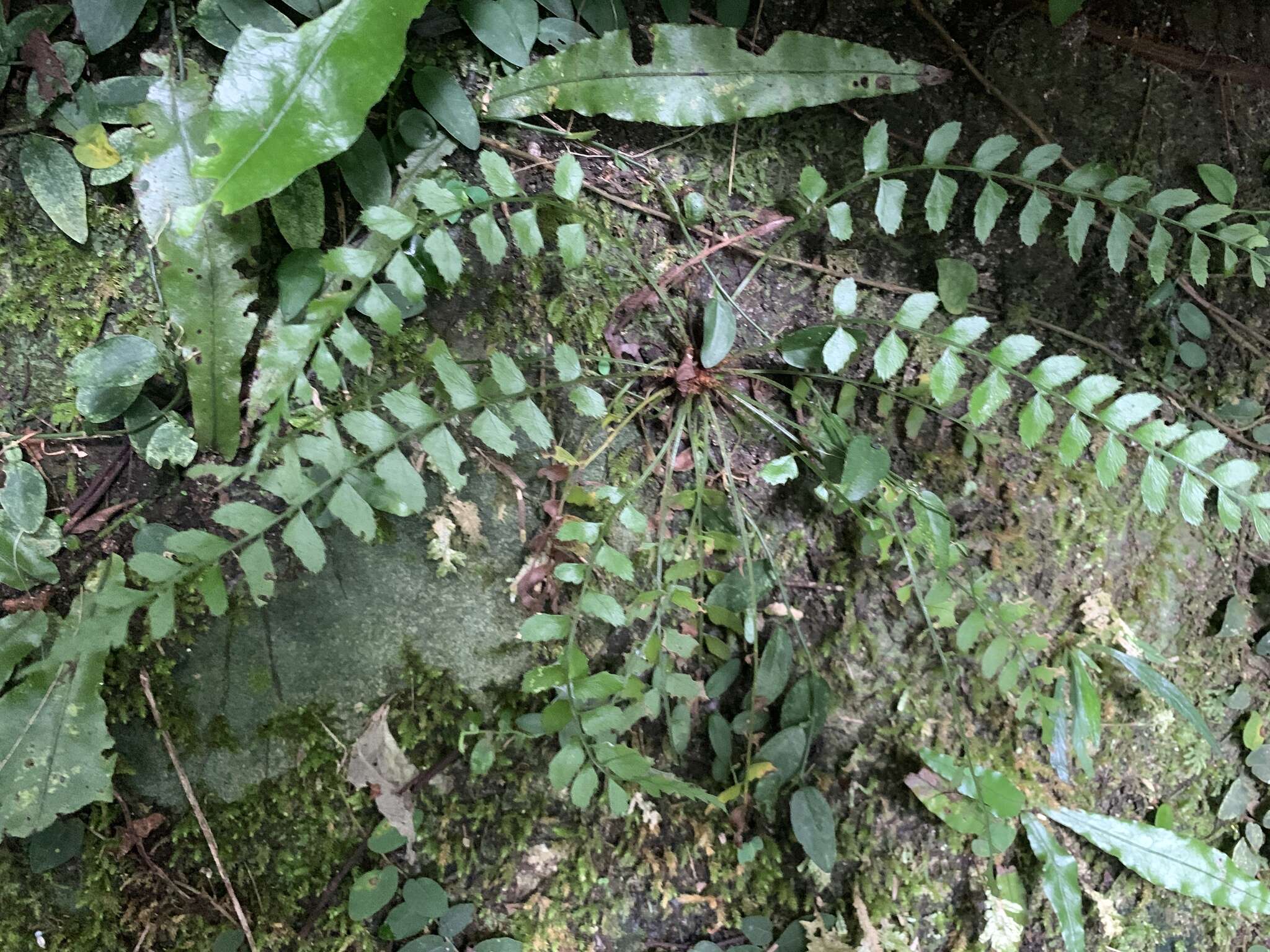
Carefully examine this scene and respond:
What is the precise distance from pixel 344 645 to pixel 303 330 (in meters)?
0.64

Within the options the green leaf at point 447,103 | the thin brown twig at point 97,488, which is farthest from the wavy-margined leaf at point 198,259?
the green leaf at point 447,103

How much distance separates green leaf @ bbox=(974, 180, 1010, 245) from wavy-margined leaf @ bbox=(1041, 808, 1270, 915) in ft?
4.35

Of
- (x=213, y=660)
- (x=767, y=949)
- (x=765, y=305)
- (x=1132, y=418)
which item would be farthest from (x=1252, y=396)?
(x=213, y=660)

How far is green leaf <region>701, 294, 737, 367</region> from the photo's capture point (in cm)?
160

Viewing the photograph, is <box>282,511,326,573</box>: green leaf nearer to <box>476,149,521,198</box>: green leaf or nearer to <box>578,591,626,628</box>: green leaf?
<box>578,591,626,628</box>: green leaf

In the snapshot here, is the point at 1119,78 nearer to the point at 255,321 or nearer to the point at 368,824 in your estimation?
the point at 255,321

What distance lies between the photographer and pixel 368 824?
1.57 metres

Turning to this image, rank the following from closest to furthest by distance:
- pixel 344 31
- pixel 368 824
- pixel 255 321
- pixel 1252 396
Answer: pixel 344 31 → pixel 255 321 → pixel 368 824 → pixel 1252 396

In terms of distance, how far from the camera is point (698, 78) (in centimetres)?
159

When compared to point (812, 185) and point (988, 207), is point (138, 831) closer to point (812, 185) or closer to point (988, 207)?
point (812, 185)

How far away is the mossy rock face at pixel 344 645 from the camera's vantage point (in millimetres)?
1511

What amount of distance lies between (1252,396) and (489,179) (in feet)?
6.30

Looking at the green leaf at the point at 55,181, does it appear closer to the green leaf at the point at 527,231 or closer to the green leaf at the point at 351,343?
the green leaf at the point at 351,343

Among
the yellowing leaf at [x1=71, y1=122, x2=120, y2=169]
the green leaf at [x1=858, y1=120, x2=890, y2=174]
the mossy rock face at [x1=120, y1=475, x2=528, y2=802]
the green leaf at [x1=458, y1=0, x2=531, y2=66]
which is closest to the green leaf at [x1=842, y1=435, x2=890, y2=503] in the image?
the green leaf at [x1=858, y1=120, x2=890, y2=174]
